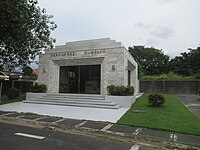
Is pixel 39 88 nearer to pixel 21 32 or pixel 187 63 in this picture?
pixel 21 32

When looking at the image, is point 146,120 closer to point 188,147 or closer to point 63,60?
point 188,147

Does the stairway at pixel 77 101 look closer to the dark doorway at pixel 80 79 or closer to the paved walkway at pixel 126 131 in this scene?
the dark doorway at pixel 80 79

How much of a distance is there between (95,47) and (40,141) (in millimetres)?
10576

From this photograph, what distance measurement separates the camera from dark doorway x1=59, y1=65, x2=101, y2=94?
15.7 meters

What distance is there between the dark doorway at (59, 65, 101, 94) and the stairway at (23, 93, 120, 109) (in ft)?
9.05

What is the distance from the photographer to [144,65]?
39.5 metres

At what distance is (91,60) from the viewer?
1474cm

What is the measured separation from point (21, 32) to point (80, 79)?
9.64 m

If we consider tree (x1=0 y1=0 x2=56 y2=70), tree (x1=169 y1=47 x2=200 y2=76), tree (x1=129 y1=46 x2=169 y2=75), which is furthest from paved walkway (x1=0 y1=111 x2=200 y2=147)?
tree (x1=129 y1=46 x2=169 y2=75)

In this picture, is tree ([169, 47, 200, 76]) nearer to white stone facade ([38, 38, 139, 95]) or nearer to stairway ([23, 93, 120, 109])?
white stone facade ([38, 38, 139, 95])

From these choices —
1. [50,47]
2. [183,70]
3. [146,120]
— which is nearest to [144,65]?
[183,70]

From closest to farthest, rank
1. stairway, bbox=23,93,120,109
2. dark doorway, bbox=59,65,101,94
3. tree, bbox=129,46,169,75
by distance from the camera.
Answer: stairway, bbox=23,93,120,109, dark doorway, bbox=59,65,101,94, tree, bbox=129,46,169,75

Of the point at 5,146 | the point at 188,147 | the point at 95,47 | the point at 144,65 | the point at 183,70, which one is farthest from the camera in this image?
the point at 144,65

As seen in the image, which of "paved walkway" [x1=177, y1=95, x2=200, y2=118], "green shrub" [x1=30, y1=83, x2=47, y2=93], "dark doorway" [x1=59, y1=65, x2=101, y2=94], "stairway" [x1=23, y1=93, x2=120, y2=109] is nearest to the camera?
"paved walkway" [x1=177, y1=95, x2=200, y2=118]
